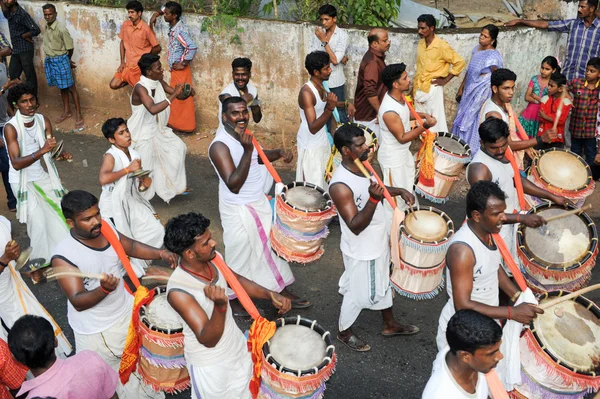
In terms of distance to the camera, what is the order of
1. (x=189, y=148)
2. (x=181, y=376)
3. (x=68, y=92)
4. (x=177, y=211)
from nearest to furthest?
(x=181, y=376)
(x=177, y=211)
(x=189, y=148)
(x=68, y=92)

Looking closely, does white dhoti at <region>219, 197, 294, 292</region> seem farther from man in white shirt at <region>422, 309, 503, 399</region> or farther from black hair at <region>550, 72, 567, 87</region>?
black hair at <region>550, 72, 567, 87</region>

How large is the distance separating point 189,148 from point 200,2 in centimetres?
254

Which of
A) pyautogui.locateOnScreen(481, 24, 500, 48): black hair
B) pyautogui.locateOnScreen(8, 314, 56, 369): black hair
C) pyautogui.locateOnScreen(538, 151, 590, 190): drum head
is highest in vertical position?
pyautogui.locateOnScreen(481, 24, 500, 48): black hair

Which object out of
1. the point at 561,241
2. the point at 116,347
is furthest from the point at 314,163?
the point at 116,347

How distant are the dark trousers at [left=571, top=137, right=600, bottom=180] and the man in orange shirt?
644cm

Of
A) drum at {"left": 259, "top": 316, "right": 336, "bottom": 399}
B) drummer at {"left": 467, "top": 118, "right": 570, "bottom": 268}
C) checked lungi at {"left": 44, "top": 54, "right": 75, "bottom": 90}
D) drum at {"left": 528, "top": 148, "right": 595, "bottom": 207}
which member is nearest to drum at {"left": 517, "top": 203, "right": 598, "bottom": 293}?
drummer at {"left": 467, "top": 118, "right": 570, "bottom": 268}

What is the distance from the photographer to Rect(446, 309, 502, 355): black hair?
3408 mm

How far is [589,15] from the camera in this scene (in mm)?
8656

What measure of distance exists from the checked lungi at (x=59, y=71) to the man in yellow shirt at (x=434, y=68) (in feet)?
19.8

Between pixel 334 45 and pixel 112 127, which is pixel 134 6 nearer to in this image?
pixel 334 45

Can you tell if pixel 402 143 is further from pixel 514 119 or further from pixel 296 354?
pixel 296 354

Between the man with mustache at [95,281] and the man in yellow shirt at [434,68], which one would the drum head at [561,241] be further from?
the man in yellow shirt at [434,68]

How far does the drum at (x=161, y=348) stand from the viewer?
4637mm

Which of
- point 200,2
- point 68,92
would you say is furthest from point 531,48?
point 68,92
